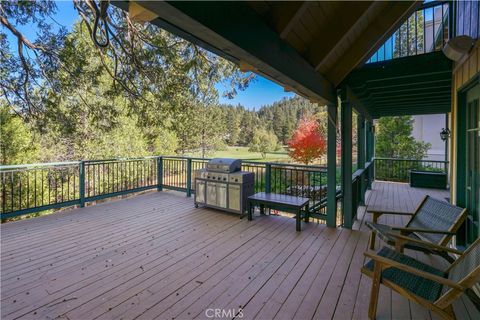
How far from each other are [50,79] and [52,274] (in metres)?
3.75

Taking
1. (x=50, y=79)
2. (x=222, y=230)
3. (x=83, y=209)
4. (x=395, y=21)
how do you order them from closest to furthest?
(x=395, y=21) < (x=222, y=230) < (x=50, y=79) < (x=83, y=209)

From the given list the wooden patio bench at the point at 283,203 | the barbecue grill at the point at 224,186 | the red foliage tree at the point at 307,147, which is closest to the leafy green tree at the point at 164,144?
the red foliage tree at the point at 307,147

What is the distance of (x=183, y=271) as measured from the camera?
277 cm

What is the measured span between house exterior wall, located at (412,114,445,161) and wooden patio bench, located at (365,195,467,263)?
1226 centimetres

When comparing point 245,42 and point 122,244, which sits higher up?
point 245,42

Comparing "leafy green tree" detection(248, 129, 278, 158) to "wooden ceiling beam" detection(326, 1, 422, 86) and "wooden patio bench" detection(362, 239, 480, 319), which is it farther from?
"wooden patio bench" detection(362, 239, 480, 319)

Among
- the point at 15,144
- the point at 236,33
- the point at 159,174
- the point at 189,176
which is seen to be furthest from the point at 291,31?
the point at 15,144

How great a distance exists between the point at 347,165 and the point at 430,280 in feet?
7.96

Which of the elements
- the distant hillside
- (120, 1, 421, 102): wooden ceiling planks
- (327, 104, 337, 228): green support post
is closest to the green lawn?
the distant hillside

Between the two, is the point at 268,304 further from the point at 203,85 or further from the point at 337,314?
the point at 203,85

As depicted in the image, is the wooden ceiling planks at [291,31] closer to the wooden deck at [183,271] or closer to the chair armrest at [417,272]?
the chair armrest at [417,272]

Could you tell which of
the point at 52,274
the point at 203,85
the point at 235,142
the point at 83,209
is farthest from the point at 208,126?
the point at 52,274

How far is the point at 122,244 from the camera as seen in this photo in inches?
136

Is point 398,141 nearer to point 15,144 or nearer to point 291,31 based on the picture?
point 291,31
